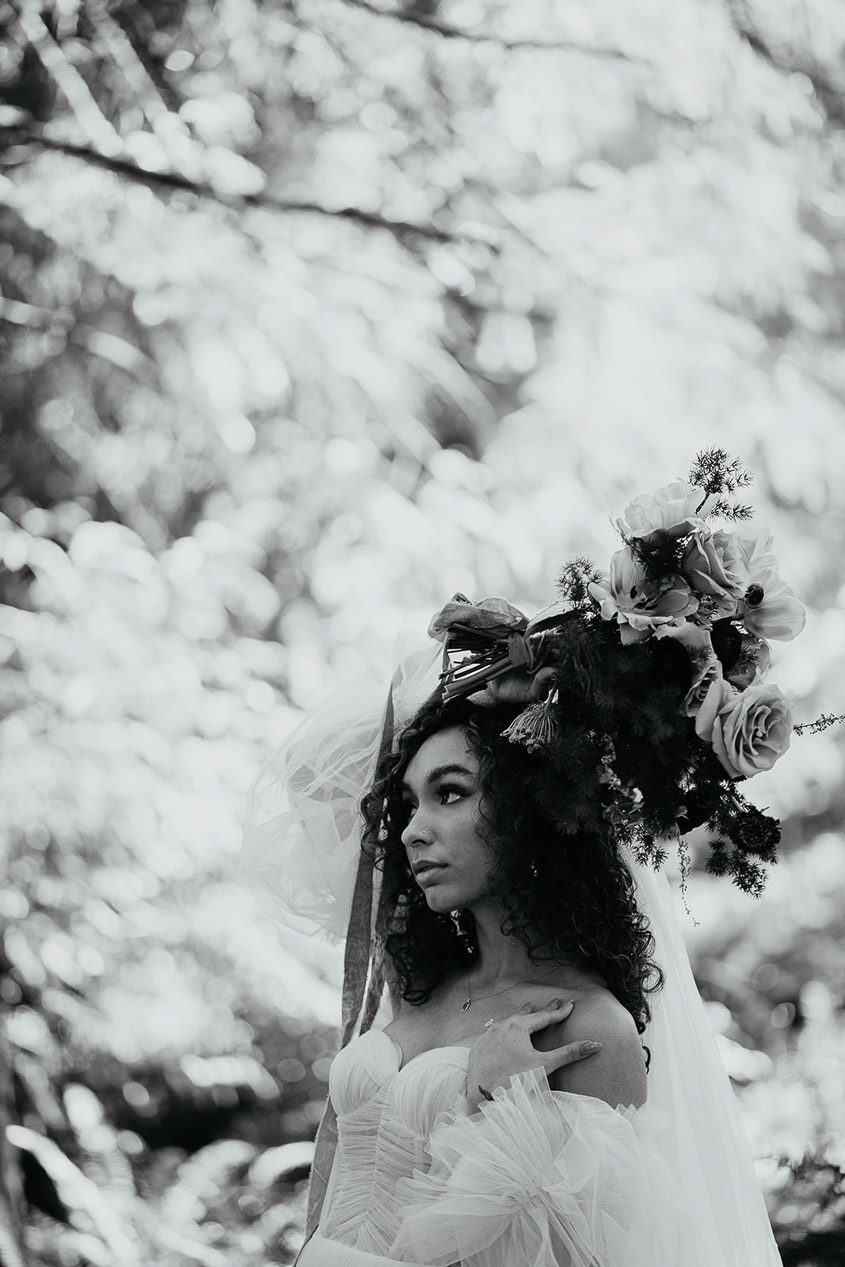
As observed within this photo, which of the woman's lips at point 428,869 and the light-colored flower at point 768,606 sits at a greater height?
the light-colored flower at point 768,606

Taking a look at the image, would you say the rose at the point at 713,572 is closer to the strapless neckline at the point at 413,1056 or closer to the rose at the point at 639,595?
the rose at the point at 639,595

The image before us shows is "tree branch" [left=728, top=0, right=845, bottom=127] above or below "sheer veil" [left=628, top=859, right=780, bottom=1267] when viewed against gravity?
above

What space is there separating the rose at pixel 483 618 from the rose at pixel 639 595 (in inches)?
6.4

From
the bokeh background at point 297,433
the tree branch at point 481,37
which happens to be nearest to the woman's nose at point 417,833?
the bokeh background at point 297,433

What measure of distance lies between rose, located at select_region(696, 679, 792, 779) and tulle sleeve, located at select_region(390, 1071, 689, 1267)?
362mm

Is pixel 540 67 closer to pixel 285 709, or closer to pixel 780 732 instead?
pixel 285 709

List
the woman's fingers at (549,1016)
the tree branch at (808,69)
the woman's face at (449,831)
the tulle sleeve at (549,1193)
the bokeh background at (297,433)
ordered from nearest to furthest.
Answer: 1. the tulle sleeve at (549,1193)
2. the woman's fingers at (549,1016)
3. the woman's face at (449,831)
4. the bokeh background at (297,433)
5. the tree branch at (808,69)

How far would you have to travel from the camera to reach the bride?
124 cm

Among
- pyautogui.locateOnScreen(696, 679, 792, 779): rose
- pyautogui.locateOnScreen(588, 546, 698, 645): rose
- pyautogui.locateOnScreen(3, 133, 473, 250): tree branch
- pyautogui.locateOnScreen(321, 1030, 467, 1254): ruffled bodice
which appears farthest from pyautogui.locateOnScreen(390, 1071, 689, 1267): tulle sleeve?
pyautogui.locateOnScreen(3, 133, 473, 250): tree branch

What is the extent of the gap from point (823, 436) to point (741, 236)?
1.80 ft

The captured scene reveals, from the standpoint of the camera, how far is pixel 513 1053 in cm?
131

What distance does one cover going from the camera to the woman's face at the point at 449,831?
4.71 ft

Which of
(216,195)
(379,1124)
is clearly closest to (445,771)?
(379,1124)

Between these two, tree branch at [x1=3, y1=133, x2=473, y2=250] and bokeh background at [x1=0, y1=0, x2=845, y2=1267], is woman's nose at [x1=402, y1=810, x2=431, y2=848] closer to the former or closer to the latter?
bokeh background at [x1=0, y1=0, x2=845, y2=1267]
